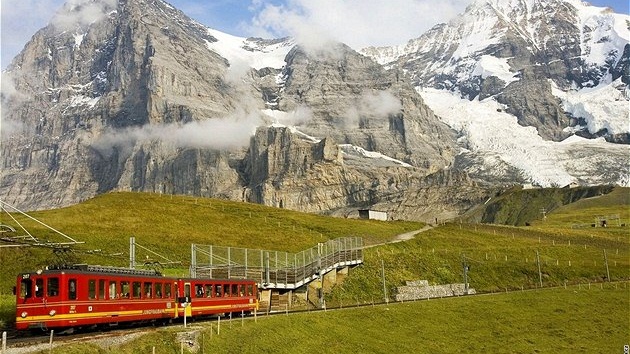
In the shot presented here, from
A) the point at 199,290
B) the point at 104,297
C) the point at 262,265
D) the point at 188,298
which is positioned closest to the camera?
the point at 104,297

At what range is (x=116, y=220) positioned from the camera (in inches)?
4031

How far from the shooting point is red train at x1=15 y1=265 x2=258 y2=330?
3444 centimetres

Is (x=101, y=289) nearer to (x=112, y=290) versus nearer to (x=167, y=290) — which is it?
(x=112, y=290)

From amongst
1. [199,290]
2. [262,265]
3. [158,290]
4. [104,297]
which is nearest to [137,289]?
[158,290]

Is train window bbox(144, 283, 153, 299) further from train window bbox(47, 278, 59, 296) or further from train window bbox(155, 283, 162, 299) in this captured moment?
train window bbox(47, 278, 59, 296)

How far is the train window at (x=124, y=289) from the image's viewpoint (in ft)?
128

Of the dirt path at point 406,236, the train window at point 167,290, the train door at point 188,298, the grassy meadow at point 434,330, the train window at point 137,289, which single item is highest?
the train window at point 137,289

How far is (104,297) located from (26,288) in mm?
4237

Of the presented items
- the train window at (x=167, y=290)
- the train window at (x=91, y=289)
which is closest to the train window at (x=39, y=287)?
the train window at (x=91, y=289)

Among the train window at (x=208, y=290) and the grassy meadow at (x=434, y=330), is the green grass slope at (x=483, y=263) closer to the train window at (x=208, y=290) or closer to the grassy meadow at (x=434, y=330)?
the grassy meadow at (x=434, y=330)

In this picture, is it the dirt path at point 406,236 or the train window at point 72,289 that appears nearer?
the train window at point 72,289

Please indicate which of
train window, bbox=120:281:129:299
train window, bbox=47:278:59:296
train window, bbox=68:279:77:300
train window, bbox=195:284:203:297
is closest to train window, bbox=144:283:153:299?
train window, bbox=120:281:129:299

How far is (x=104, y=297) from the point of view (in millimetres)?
37438

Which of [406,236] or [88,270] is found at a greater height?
[88,270]
